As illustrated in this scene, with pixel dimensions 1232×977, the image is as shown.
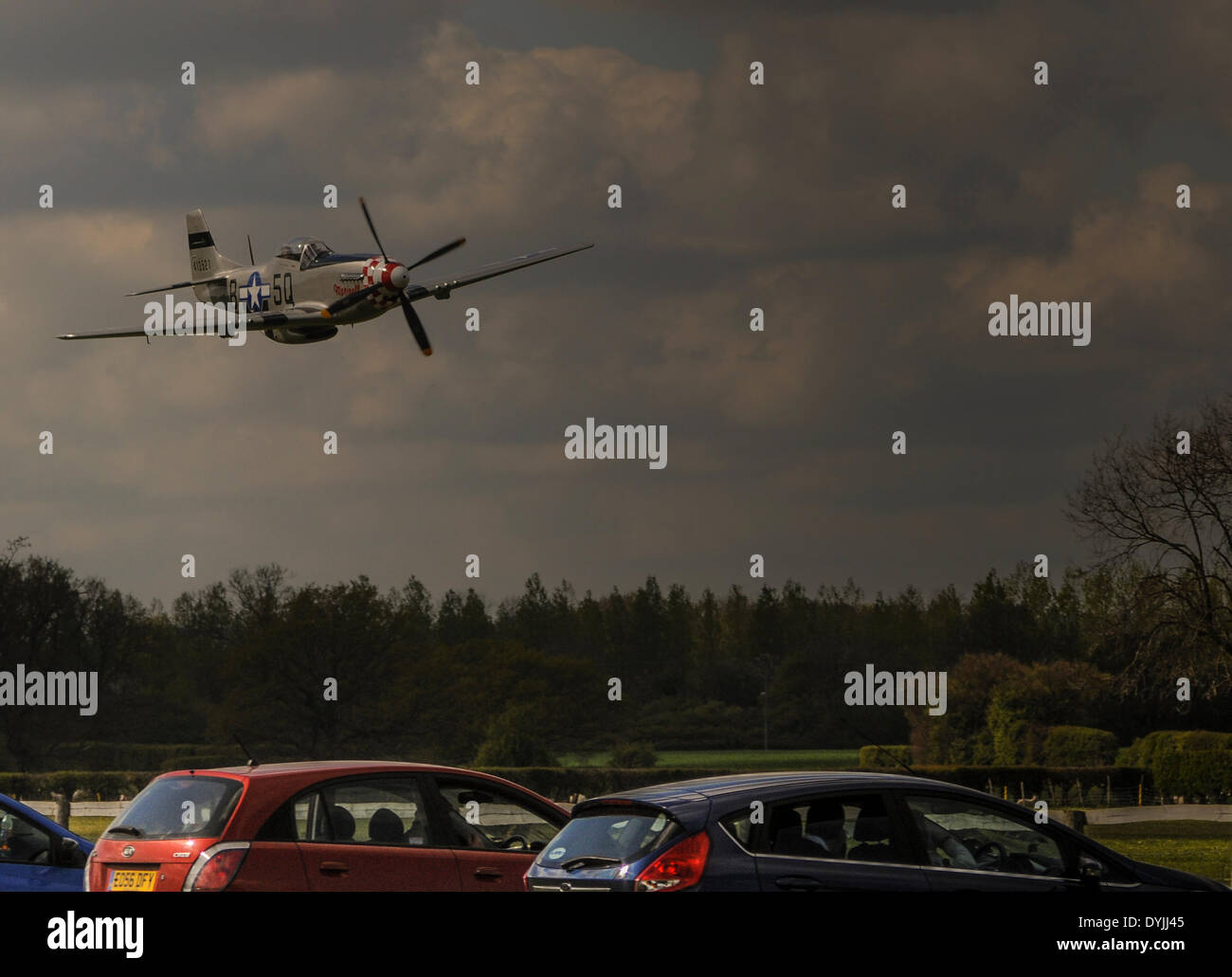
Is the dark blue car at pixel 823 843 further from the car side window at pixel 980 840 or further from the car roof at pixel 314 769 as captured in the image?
the car roof at pixel 314 769

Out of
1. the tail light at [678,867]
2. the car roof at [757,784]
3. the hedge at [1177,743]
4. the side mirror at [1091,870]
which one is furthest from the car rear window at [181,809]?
the hedge at [1177,743]

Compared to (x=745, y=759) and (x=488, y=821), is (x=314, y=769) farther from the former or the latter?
(x=745, y=759)

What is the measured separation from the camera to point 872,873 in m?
9.62

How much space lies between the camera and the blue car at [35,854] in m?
12.9

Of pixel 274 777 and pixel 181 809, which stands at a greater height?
pixel 274 777

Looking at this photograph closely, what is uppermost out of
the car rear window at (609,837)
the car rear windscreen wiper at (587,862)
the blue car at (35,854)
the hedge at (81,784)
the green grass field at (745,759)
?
the car rear window at (609,837)

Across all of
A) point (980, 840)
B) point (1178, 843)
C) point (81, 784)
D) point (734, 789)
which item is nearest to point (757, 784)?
point (734, 789)

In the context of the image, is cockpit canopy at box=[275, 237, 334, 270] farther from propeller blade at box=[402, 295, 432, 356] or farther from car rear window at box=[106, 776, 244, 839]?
car rear window at box=[106, 776, 244, 839]

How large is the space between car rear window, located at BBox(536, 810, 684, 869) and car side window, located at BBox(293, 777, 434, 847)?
1.74m

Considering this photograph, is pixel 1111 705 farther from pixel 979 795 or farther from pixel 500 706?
pixel 979 795

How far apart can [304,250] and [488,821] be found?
A: 3558 centimetres

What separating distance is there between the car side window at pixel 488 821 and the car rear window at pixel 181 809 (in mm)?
1522

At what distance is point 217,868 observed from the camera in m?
10.6

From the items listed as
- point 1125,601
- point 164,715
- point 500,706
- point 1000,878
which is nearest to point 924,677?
point 500,706
